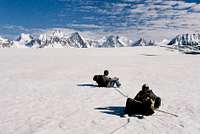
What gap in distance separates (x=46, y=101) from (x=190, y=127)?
786 centimetres

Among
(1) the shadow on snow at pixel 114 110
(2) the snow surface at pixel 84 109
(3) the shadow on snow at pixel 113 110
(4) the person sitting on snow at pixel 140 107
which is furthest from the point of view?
(3) the shadow on snow at pixel 113 110

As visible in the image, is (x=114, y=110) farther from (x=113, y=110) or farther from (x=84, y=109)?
(x=84, y=109)

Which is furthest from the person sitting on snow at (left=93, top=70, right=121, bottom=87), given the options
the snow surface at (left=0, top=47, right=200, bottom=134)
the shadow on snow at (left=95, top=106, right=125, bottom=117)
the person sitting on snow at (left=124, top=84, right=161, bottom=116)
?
the person sitting on snow at (left=124, top=84, right=161, bottom=116)

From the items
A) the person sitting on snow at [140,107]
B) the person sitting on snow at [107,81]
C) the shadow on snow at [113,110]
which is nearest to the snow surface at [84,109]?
the shadow on snow at [113,110]

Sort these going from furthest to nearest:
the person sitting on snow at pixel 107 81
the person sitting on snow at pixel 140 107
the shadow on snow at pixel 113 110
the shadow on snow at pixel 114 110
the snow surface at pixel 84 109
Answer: the person sitting on snow at pixel 107 81
the shadow on snow at pixel 113 110
the shadow on snow at pixel 114 110
the person sitting on snow at pixel 140 107
the snow surface at pixel 84 109

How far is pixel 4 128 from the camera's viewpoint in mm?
12461

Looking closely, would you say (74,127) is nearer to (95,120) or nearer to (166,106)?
(95,120)

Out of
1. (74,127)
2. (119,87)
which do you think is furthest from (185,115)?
(119,87)

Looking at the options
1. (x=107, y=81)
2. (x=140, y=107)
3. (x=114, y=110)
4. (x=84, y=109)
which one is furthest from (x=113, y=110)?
(x=107, y=81)

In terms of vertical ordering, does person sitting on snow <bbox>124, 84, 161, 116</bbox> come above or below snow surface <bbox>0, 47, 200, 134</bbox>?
above

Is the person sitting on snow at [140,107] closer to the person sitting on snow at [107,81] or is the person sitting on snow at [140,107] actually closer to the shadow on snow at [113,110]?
the shadow on snow at [113,110]

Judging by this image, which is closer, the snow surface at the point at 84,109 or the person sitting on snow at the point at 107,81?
the snow surface at the point at 84,109

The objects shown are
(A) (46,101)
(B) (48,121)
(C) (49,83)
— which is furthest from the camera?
(C) (49,83)

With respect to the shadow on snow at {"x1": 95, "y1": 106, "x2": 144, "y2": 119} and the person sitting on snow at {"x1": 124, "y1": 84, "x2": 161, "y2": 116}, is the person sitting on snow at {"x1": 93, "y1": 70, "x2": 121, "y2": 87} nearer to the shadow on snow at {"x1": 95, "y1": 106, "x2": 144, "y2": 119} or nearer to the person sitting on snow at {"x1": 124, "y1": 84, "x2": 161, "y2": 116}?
the shadow on snow at {"x1": 95, "y1": 106, "x2": 144, "y2": 119}
